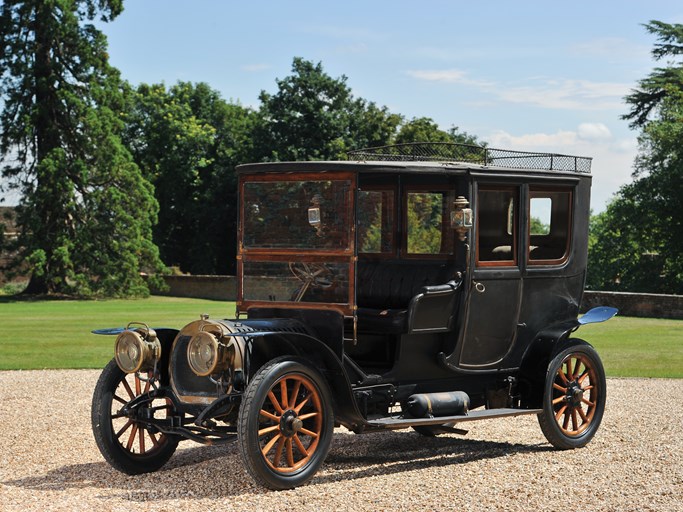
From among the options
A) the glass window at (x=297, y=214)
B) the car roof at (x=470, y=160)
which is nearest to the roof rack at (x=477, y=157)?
the car roof at (x=470, y=160)

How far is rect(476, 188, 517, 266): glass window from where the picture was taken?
8836 mm

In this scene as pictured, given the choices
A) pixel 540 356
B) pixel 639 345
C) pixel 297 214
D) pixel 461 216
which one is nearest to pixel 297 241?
pixel 297 214

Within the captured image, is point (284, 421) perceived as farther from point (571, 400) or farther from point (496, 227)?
point (571, 400)

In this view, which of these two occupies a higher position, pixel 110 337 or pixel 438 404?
pixel 438 404

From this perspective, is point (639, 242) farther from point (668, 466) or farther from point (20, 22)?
point (668, 466)

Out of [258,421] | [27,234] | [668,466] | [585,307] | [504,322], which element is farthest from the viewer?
[27,234]

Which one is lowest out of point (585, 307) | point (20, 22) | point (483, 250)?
point (585, 307)

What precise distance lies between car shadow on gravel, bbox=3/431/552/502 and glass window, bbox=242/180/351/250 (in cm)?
174

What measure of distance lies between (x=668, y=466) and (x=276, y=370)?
10.9 ft

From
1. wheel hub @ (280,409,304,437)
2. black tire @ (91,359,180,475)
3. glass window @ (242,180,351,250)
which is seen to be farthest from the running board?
black tire @ (91,359,180,475)

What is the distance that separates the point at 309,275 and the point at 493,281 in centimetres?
165

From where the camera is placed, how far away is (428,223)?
30.2 feet

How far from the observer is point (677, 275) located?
43375 mm

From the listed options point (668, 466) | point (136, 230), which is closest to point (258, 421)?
point (668, 466)
